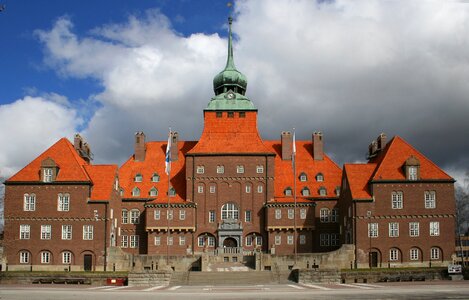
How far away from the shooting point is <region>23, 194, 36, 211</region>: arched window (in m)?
76.7

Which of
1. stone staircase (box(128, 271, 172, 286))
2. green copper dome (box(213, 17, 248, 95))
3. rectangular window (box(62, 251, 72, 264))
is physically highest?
green copper dome (box(213, 17, 248, 95))

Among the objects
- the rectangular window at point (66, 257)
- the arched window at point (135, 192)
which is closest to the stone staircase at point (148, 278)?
the rectangular window at point (66, 257)

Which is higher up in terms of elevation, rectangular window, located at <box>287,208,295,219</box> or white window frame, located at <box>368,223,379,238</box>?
rectangular window, located at <box>287,208,295,219</box>

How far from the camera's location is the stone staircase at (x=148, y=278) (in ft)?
190

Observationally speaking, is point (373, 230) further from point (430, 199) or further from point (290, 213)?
point (290, 213)

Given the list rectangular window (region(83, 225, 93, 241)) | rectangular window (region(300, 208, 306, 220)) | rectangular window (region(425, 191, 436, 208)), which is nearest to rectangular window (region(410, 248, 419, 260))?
rectangular window (region(425, 191, 436, 208))

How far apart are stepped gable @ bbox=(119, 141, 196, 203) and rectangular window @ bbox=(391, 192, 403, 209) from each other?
26.9m

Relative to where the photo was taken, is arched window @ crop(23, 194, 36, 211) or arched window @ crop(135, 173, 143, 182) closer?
arched window @ crop(23, 194, 36, 211)

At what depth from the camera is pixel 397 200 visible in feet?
250

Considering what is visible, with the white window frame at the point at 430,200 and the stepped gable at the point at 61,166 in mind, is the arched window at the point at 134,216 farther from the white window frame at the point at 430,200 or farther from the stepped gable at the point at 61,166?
the white window frame at the point at 430,200

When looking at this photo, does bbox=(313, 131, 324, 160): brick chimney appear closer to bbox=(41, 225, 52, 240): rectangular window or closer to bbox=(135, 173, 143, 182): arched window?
bbox=(135, 173, 143, 182): arched window

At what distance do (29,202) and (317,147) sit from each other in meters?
39.7

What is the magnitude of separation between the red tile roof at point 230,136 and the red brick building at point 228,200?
0.14m

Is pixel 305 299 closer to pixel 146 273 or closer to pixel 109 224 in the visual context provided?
pixel 146 273
